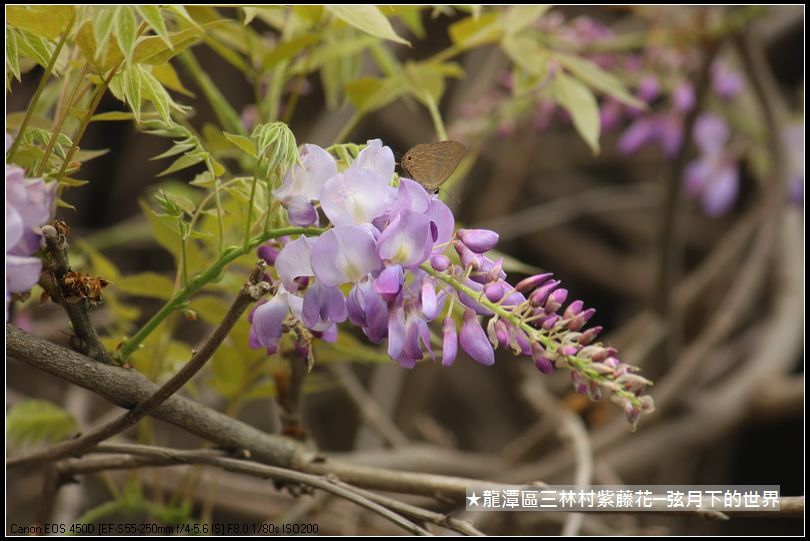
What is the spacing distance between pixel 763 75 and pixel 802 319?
20.9 inches

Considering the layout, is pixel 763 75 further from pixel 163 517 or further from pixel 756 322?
pixel 163 517

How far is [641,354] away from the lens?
1.42m

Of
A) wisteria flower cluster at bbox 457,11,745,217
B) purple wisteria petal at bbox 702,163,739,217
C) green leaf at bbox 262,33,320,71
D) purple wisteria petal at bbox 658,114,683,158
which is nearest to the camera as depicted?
green leaf at bbox 262,33,320,71

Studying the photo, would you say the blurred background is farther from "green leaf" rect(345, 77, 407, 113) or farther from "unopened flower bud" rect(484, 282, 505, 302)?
"unopened flower bud" rect(484, 282, 505, 302)

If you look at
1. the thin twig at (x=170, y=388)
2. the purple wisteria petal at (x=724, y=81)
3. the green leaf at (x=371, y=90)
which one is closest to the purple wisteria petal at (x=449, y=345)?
the thin twig at (x=170, y=388)

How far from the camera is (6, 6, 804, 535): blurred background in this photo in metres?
1.22

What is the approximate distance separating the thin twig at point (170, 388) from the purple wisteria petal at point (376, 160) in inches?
3.1

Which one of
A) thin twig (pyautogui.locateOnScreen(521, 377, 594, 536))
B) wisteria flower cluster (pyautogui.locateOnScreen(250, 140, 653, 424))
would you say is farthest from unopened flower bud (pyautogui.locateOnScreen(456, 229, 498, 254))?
thin twig (pyautogui.locateOnScreen(521, 377, 594, 536))

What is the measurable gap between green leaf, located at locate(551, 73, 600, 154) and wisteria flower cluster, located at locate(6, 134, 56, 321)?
1.65ft

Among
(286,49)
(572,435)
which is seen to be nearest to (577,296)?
(572,435)

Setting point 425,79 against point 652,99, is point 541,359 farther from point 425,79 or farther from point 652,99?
point 652,99

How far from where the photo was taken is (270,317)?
0.48 m

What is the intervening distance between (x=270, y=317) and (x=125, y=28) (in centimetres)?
17

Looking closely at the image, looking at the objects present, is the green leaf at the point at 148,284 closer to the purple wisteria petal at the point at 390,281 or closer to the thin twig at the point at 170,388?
the thin twig at the point at 170,388
